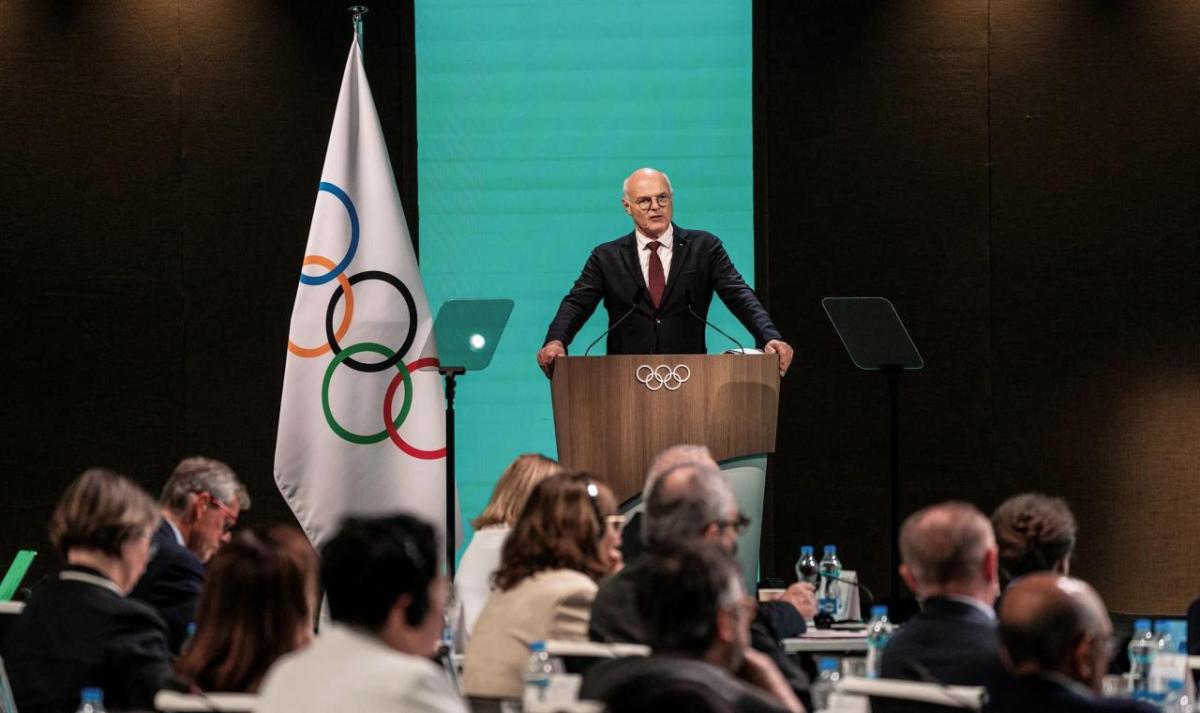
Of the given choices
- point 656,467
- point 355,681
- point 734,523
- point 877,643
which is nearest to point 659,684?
point 355,681

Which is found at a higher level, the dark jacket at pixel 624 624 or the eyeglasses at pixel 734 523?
the eyeglasses at pixel 734 523

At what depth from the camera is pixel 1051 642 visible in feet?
9.01

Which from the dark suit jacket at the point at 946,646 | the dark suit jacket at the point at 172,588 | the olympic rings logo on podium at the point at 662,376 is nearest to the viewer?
the dark suit jacket at the point at 946,646

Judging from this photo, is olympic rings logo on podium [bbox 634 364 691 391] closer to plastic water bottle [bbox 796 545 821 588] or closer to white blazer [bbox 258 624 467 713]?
plastic water bottle [bbox 796 545 821 588]

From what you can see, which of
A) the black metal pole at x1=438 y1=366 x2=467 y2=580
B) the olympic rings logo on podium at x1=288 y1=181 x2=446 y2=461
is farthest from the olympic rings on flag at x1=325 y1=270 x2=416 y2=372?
the black metal pole at x1=438 y1=366 x2=467 y2=580

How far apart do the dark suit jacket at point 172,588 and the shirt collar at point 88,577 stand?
0.69 metres

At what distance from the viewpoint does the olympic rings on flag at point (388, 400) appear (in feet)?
22.6

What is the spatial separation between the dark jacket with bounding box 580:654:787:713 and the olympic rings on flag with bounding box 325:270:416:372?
4235 mm

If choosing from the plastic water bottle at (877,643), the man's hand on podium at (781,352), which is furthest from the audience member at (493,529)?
the man's hand on podium at (781,352)

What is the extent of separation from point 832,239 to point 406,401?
2.61 metres

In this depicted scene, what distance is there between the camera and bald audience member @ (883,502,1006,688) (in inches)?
127

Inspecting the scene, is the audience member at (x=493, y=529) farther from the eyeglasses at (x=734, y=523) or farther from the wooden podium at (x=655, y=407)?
the eyeglasses at (x=734, y=523)

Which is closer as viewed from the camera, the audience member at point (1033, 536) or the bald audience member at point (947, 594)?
the bald audience member at point (947, 594)

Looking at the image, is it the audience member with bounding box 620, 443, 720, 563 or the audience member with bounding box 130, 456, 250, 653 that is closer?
the audience member with bounding box 620, 443, 720, 563
